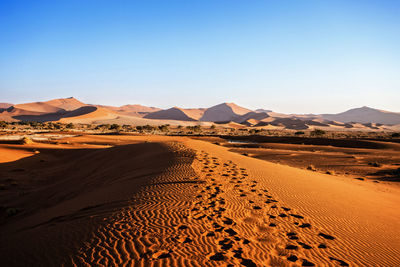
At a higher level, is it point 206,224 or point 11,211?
point 206,224

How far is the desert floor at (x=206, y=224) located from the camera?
Answer: 4.29m

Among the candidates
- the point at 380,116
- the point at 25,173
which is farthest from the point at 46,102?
the point at 380,116

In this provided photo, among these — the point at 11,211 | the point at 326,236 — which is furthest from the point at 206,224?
the point at 11,211

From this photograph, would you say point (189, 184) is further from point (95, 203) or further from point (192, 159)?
point (192, 159)

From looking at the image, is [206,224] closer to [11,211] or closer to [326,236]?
[326,236]

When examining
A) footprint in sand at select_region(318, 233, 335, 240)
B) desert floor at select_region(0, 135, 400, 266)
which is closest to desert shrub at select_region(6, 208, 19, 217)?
desert floor at select_region(0, 135, 400, 266)

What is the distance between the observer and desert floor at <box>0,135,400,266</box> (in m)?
4.29

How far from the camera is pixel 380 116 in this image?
193875 millimetres

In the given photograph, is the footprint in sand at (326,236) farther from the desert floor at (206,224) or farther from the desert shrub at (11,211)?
the desert shrub at (11,211)

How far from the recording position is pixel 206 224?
5.37 meters

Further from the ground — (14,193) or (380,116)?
(380,116)

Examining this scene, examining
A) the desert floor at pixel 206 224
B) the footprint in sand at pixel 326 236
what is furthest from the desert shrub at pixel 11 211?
the footprint in sand at pixel 326 236

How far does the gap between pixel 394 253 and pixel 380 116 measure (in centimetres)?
24059

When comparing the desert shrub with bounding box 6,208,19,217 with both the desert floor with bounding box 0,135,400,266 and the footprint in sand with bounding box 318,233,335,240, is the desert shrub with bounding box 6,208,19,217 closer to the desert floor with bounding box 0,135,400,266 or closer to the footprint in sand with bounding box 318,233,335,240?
the desert floor with bounding box 0,135,400,266
